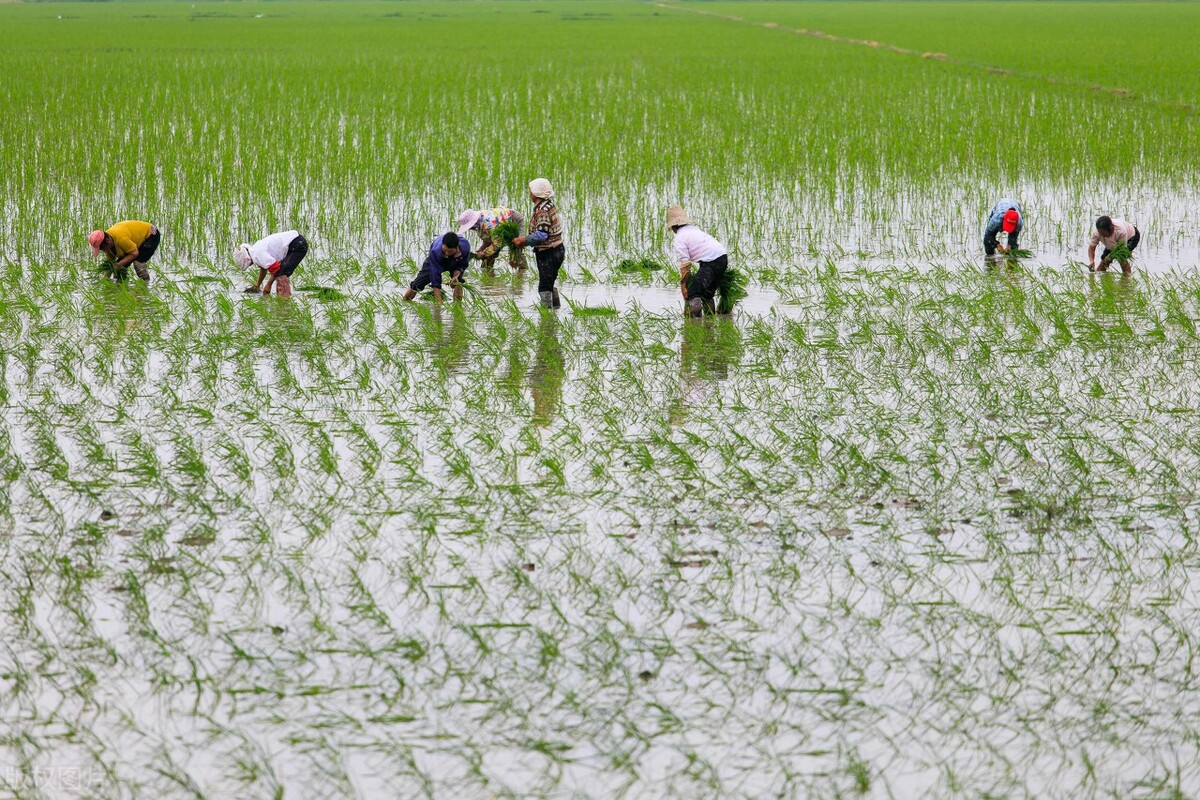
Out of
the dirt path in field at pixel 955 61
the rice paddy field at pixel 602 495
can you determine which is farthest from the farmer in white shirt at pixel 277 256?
the dirt path in field at pixel 955 61

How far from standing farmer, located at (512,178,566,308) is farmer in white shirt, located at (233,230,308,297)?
4.57 ft

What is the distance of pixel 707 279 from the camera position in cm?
780

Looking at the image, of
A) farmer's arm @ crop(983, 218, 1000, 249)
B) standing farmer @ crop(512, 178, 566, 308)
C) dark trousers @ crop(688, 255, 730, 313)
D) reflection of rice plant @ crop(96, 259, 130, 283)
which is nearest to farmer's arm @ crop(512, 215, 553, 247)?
standing farmer @ crop(512, 178, 566, 308)

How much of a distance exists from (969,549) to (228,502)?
8.51 feet

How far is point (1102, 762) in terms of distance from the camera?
326 cm

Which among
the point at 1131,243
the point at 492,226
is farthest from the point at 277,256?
the point at 1131,243

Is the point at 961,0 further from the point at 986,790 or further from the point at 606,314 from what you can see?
the point at 986,790

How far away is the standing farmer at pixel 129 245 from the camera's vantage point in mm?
8352

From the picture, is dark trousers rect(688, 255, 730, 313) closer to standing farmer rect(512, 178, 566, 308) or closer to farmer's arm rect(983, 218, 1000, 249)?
standing farmer rect(512, 178, 566, 308)

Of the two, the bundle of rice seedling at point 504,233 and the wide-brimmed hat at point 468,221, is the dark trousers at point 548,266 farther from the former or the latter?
the wide-brimmed hat at point 468,221

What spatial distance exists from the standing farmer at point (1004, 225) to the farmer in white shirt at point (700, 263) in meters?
2.44

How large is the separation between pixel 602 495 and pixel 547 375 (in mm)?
1778

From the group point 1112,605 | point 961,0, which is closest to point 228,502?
point 1112,605

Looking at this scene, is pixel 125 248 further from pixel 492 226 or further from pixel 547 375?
pixel 547 375
